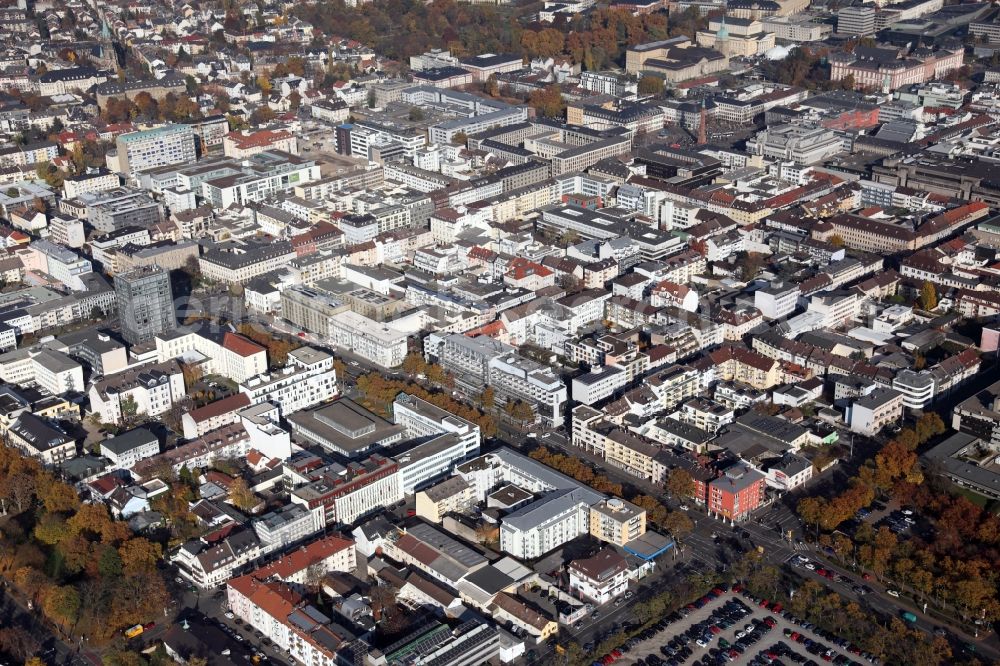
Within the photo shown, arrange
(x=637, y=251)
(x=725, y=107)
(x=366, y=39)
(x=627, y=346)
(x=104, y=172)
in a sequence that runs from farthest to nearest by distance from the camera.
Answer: (x=366, y=39) → (x=725, y=107) → (x=104, y=172) → (x=637, y=251) → (x=627, y=346)

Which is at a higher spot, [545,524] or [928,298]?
[928,298]

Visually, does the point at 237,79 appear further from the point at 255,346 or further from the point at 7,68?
the point at 255,346

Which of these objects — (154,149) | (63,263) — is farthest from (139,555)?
(154,149)

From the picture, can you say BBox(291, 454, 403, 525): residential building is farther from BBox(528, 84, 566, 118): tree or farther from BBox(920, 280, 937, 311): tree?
BBox(528, 84, 566, 118): tree

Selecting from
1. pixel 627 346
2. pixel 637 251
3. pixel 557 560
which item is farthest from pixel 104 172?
pixel 557 560

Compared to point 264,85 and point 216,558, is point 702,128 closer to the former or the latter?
point 264,85

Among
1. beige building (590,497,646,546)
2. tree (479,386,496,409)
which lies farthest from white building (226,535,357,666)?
tree (479,386,496,409)
